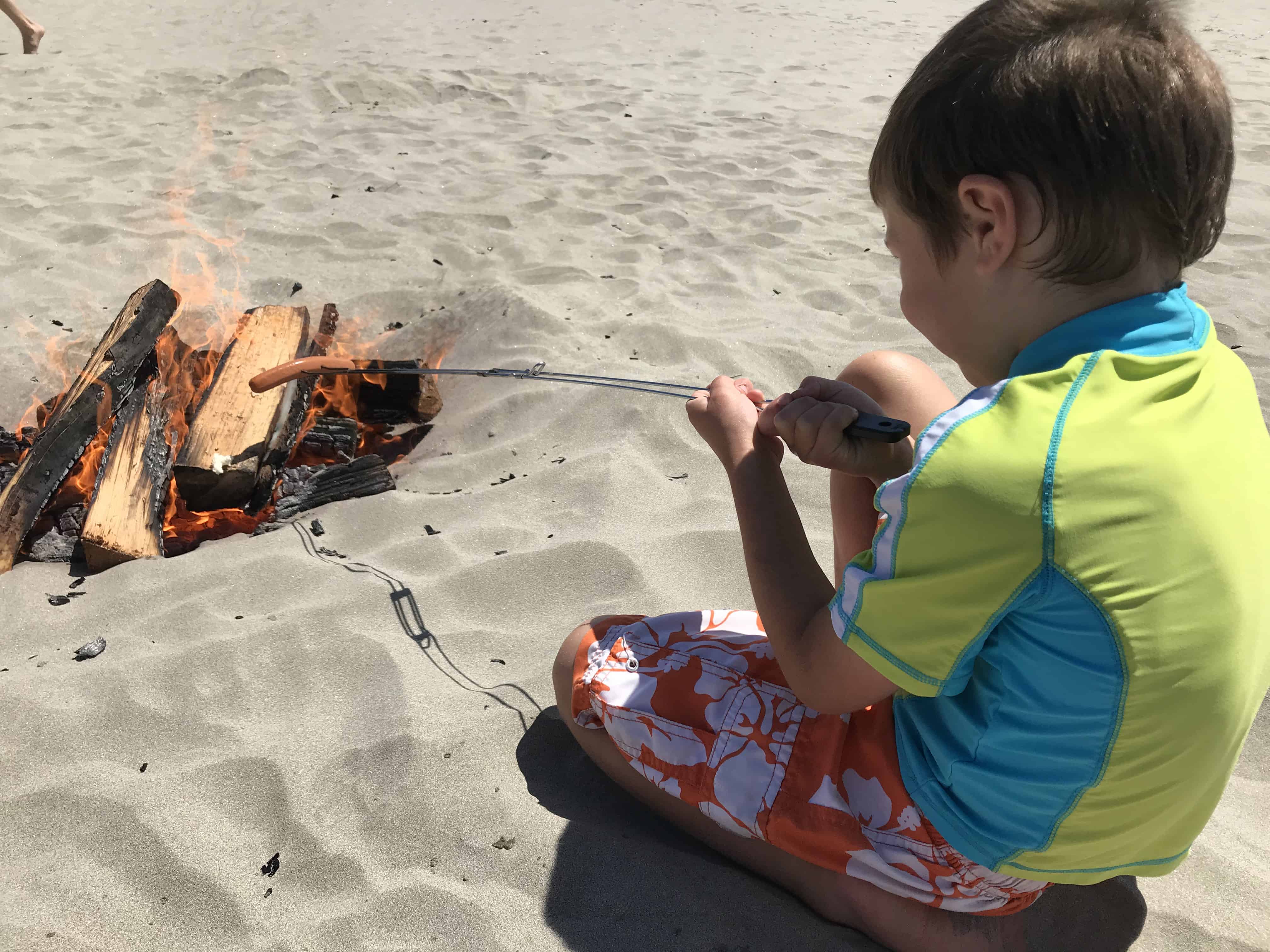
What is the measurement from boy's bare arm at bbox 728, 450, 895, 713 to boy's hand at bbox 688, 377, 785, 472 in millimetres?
22

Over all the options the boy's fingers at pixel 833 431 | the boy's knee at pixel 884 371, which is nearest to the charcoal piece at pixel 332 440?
the boy's knee at pixel 884 371

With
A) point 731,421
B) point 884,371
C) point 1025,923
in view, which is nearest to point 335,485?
point 731,421

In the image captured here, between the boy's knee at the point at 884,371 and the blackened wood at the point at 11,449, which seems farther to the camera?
the blackened wood at the point at 11,449

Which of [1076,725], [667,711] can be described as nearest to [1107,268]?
[1076,725]

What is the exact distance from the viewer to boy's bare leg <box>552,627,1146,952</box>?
161 centimetres

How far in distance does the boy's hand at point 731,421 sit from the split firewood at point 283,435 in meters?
1.73

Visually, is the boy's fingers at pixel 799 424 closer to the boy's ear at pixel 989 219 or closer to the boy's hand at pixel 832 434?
the boy's hand at pixel 832 434

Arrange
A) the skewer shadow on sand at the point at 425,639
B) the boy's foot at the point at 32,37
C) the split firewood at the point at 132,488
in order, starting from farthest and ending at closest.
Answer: the boy's foot at the point at 32,37 < the split firewood at the point at 132,488 < the skewer shadow on sand at the point at 425,639

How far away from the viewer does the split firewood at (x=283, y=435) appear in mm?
3047

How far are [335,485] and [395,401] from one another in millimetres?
596

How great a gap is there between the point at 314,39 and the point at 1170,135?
8.48m

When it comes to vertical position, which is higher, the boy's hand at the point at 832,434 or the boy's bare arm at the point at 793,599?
the boy's hand at the point at 832,434

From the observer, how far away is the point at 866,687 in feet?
4.52

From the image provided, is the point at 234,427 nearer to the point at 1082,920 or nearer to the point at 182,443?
the point at 182,443
